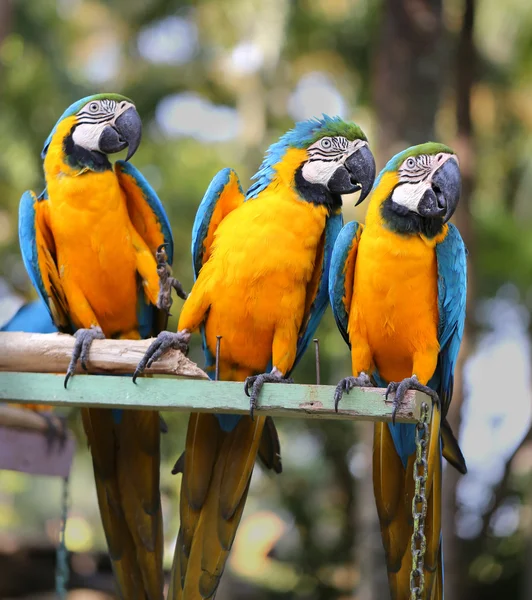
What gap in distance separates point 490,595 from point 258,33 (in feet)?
22.1

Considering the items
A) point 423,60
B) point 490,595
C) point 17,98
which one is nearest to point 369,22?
point 423,60

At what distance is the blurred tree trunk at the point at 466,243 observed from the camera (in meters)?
5.36

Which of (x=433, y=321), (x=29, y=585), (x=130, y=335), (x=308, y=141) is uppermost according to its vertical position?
(x=308, y=141)

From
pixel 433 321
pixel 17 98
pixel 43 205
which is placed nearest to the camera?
pixel 433 321

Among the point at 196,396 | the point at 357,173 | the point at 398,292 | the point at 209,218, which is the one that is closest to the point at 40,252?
the point at 209,218

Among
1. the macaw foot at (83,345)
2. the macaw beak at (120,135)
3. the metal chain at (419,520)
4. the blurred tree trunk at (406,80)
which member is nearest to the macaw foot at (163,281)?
the macaw foot at (83,345)

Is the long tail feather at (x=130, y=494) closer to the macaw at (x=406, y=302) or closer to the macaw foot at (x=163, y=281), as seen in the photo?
the macaw foot at (x=163, y=281)

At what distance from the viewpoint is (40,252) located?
9.73 ft

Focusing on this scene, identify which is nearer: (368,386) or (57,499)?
(368,386)

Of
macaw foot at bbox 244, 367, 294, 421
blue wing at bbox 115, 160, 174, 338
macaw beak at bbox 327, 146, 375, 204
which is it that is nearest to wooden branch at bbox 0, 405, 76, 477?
blue wing at bbox 115, 160, 174, 338

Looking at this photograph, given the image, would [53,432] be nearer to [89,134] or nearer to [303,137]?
[89,134]

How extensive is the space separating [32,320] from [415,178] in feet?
8.40

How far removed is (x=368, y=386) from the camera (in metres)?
2.56

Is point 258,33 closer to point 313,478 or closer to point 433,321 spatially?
point 313,478
